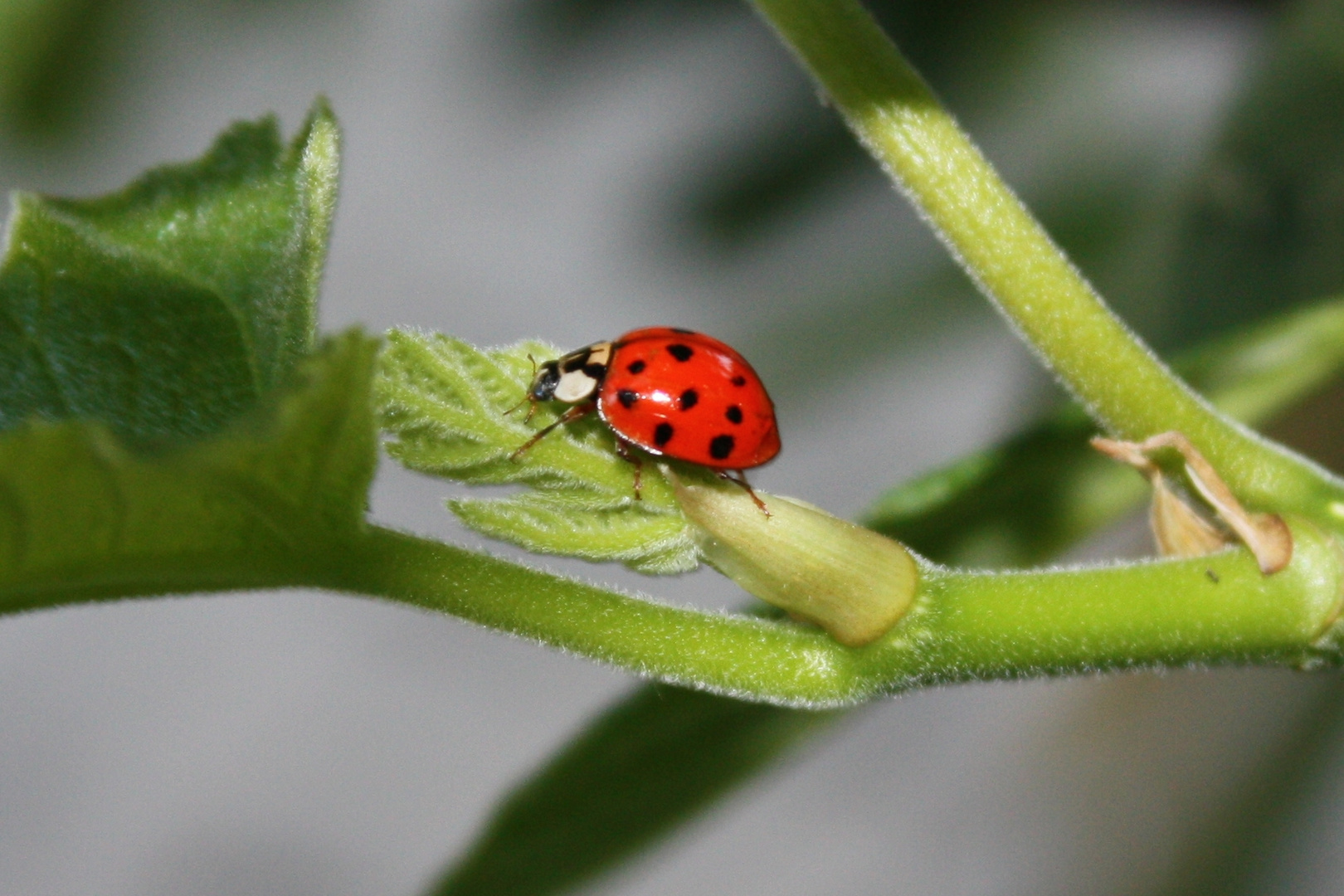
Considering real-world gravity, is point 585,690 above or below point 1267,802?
above

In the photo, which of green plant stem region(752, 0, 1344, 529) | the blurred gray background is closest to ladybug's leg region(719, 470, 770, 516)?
green plant stem region(752, 0, 1344, 529)

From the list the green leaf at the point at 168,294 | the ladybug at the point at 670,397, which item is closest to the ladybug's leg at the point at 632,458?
the ladybug at the point at 670,397

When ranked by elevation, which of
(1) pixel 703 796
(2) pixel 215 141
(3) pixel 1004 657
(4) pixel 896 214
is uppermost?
(4) pixel 896 214

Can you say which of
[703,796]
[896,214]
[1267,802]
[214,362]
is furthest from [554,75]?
[1267,802]

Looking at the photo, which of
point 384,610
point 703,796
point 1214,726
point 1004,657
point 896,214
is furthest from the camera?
point 384,610

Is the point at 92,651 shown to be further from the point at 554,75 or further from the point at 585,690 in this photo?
the point at 554,75
